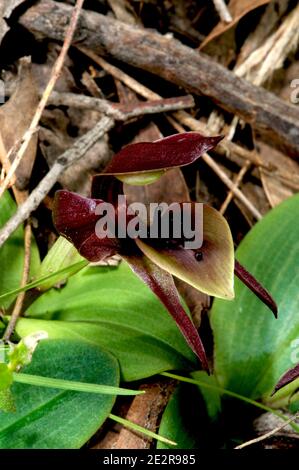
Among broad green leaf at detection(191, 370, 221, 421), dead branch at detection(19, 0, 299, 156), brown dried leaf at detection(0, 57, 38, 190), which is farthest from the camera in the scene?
dead branch at detection(19, 0, 299, 156)

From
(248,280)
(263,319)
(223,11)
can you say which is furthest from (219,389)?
(223,11)

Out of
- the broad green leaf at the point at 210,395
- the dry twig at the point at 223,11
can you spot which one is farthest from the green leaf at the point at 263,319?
the dry twig at the point at 223,11

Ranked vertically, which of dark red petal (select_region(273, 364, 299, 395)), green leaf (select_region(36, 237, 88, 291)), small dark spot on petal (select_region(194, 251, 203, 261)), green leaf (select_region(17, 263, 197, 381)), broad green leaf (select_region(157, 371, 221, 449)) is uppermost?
small dark spot on petal (select_region(194, 251, 203, 261))

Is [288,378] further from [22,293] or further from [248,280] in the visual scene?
[22,293]

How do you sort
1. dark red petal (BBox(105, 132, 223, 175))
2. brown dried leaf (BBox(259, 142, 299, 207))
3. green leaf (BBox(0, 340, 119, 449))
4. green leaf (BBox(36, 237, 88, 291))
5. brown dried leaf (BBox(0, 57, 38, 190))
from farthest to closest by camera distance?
brown dried leaf (BBox(259, 142, 299, 207)), brown dried leaf (BBox(0, 57, 38, 190)), green leaf (BBox(36, 237, 88, 291)), green leaf (BBox(0, 340, 119, 449)), dark red petal (BBox(105, 132, 223, 175))

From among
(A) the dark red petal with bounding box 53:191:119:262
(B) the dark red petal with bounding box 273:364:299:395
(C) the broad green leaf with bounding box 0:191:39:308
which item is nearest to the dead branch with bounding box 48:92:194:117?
(C) the broad green leaf with bounding box 0:191:39:308

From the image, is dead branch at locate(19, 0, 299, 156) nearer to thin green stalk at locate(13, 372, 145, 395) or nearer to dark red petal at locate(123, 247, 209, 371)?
dark red petal at locate(123, 247, 209, 371)

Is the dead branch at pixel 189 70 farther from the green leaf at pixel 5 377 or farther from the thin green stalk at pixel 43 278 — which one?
the green leaf at pixel 5 377
